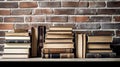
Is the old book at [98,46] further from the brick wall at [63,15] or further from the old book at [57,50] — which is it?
the brick wall at [63,15]

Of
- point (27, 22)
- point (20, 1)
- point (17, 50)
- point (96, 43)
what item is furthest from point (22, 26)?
point (96, 43)

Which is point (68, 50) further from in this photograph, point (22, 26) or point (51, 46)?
point (22, 26)

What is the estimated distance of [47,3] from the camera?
2.41 metres

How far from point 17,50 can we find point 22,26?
0.44 metres

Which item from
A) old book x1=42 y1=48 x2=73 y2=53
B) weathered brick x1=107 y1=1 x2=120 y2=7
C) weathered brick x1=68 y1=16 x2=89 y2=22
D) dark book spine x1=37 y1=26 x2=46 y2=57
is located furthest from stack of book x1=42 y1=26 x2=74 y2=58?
weathered brick x1=107 y1=1 x2=120 y2=7

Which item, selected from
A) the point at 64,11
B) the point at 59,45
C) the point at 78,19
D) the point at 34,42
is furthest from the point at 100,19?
the point at 34,42

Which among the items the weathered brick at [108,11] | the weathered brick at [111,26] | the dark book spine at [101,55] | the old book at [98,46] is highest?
the weathered brick at [108,11]

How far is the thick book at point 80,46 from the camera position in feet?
6.72

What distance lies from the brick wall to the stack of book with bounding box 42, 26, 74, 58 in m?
0.34

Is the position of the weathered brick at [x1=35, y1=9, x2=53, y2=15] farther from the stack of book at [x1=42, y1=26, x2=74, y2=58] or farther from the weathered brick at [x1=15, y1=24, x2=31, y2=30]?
the stack of book at [x1=42, y1=26, x2=74, y2=58]

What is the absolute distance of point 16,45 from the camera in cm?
204

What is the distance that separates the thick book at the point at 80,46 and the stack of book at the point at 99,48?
4cm

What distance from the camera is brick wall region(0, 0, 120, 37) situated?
2393 millimetres

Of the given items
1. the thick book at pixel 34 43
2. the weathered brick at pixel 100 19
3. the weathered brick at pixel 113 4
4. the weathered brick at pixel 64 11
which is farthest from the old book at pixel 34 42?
the weathered brick at pixel 113 4
